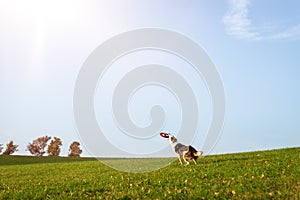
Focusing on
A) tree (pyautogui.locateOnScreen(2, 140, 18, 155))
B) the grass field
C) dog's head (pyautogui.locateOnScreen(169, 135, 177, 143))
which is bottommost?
the grass field

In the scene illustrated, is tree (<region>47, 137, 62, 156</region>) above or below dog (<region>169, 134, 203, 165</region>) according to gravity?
above

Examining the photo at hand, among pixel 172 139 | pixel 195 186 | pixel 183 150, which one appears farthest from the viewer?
pixel 183 150

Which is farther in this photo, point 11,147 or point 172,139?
point 11,147

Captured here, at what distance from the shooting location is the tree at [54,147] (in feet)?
325

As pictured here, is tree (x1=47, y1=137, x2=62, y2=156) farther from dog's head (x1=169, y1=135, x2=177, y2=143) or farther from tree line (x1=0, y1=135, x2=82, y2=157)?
dog's head (x1=169, y1=135, x2=177, y2=143)

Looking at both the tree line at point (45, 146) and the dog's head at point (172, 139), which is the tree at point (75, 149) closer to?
the tree line at point (45, 146)

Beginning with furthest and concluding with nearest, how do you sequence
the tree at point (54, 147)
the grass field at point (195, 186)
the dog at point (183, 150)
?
1. the tree at point (54, 147)
2. the dog at point (183, 150)
3. the grass field at point (195, 186)

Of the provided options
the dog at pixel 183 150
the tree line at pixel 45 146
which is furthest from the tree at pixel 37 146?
the dog at pixel 183 150

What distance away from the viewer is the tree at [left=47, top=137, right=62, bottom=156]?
325 feet

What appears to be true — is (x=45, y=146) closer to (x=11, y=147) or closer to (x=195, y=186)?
(x=11, y=147)

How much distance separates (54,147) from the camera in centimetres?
10044

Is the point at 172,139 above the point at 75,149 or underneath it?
underneath

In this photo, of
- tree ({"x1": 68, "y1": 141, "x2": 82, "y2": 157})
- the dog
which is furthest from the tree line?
the dog

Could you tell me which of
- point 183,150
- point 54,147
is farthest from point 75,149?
point 183,150
